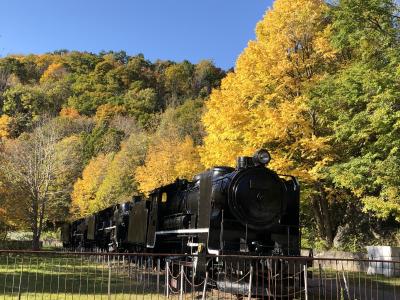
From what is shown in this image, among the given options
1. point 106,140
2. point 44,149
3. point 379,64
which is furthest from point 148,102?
point 379,64

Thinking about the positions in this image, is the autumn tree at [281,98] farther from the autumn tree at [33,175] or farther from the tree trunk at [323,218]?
the autumn tree at [33,175]

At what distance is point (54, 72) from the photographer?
115438mm

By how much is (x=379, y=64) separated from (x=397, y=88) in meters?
2.10

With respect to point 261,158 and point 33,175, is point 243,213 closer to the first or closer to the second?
point 261,158

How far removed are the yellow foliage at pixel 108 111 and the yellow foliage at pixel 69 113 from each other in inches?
165

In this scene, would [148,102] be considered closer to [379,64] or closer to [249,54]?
[249,54]

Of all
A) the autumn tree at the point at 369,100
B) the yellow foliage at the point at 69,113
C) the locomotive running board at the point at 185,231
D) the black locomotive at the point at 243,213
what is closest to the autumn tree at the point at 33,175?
the locomotive running board at the point at 185,231

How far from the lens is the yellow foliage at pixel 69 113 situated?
89.8 metres

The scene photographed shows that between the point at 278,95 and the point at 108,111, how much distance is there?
238 feet

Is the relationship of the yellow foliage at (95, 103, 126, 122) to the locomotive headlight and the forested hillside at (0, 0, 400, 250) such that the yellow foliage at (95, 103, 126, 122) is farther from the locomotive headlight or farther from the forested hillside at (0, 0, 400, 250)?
the locomotive headlight

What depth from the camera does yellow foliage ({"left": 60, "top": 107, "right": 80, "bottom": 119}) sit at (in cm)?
8981

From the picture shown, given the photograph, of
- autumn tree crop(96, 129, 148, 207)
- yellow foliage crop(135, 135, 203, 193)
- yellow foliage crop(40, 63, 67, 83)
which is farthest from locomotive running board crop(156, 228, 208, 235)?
yellow foliage crop(40, 63, 67, 83)

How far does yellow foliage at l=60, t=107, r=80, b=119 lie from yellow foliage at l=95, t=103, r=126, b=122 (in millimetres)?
4180

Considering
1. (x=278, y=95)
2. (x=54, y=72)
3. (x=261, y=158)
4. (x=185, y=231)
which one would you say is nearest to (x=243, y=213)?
(x=261, y=158)
